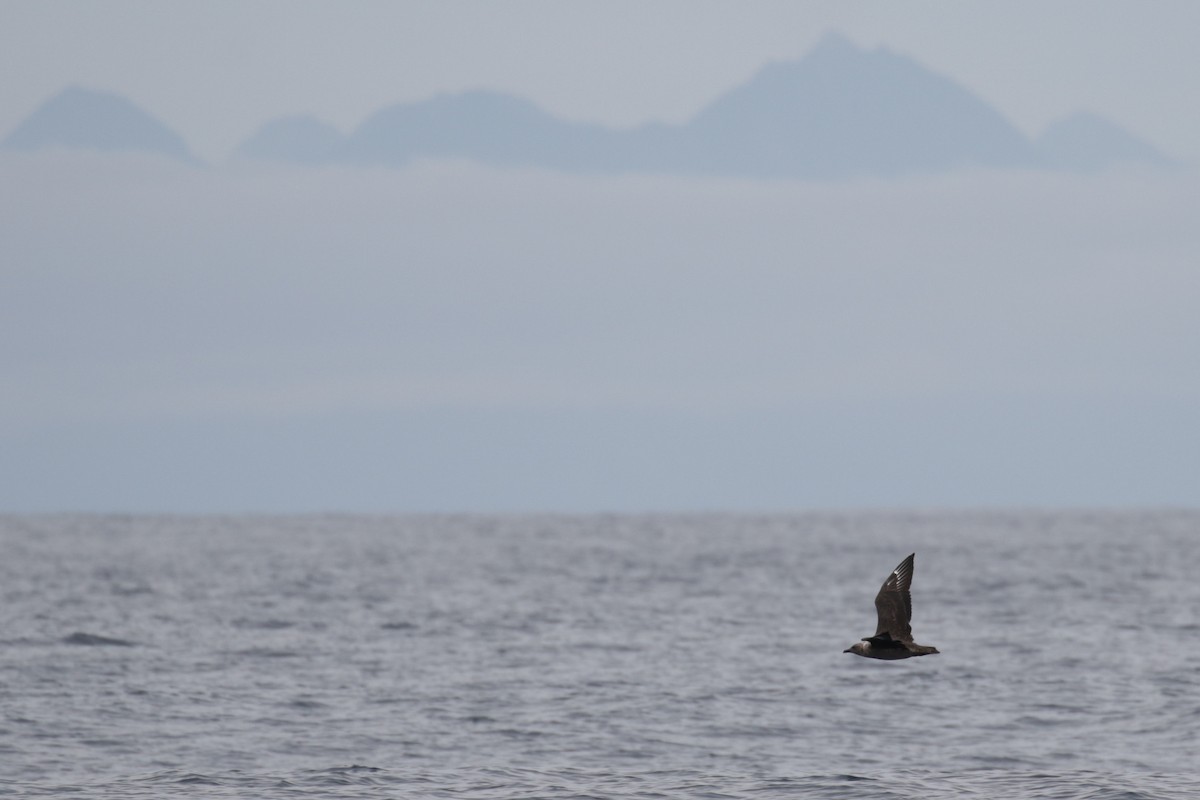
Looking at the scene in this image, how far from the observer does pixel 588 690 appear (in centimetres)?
3434

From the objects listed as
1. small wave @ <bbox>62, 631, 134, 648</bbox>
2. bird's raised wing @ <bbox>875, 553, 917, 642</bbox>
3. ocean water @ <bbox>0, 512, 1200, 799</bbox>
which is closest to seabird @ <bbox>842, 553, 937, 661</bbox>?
bird's raised wing @ <bbox>875, 553, 917, 642</bbox>

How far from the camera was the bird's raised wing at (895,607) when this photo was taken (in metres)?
21.3

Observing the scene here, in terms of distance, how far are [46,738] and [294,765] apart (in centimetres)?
519

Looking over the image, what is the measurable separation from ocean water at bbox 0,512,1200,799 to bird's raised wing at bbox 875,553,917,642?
12.1ft

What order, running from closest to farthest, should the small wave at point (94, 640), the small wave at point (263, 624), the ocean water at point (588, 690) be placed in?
1. the ocean water at point (588, 690)
2. the small wave at point (94, 640)
3. the small wave at point (263, 624)

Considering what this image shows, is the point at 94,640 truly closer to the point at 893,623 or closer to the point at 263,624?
the point at 263,624

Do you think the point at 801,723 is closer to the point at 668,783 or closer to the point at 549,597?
the point at 668,783

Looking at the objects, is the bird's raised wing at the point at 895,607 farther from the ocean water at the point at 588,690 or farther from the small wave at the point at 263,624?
the small wave at the point at 263,624

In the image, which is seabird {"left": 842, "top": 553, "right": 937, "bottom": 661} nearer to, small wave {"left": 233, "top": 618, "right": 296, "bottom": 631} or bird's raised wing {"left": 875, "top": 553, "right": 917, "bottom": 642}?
bird's raised wing {"left": 875, "top": 553, "right": 917, "bottom": 642}

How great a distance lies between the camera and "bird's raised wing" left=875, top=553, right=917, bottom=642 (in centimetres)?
2134

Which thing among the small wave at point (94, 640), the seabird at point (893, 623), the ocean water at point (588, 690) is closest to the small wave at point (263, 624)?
the ocean water at point (588, 690)

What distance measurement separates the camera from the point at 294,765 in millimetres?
26484

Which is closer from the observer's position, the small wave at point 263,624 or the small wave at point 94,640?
the small wave at point 94,640

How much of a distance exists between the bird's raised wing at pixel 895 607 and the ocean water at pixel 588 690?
3686 mm
